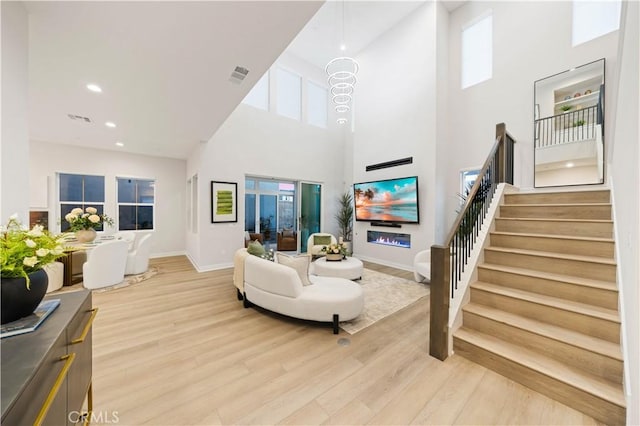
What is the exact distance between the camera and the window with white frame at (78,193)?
18.7 ft

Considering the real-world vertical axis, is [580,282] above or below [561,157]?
below

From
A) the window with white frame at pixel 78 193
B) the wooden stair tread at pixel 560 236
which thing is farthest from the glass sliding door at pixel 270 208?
the wooden stair tread at pixel 560 236

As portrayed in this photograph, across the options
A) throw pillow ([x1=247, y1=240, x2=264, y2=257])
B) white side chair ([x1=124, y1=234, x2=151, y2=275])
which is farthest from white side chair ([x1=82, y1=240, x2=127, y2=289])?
throw pillow ([x1=247, y1=240, x2=264, y2=257])

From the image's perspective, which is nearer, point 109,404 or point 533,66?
point 109,404

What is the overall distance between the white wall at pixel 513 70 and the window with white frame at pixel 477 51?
5.1 inches

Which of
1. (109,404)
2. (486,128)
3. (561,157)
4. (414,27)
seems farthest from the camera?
(414,27)

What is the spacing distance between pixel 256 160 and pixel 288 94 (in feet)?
8.11

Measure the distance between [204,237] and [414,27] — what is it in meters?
7.05

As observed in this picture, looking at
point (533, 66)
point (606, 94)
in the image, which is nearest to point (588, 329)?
point (606, 94)

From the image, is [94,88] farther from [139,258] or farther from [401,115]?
[401,115]

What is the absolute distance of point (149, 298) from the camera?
3654mm

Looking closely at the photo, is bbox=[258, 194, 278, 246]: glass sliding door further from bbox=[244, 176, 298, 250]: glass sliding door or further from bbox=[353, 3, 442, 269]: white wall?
bbox=[353, 3, 442, 269]: white wall

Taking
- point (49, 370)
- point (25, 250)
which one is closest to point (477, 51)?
point (25, 250)

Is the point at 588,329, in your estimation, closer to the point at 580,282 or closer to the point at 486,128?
the point at 580,282
